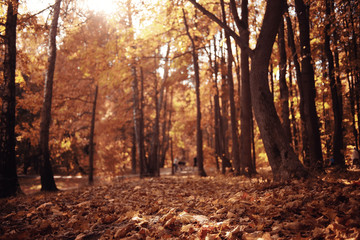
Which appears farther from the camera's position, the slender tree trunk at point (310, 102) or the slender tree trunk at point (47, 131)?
the slender tree trunk at point (47, 131)

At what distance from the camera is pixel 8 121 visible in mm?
8336

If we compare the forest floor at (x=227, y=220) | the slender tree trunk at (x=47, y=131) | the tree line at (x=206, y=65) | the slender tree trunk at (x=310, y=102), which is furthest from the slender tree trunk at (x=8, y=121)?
the slender tree trunk at (x=310, y=102)

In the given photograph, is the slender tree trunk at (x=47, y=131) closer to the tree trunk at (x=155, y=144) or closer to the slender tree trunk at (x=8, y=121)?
the slender tree trunk at (x=8, y=121)

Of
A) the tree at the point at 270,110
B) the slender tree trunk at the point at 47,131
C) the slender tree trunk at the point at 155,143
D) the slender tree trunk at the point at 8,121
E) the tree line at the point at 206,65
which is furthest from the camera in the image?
the slender tree trunk at the point at 155,143

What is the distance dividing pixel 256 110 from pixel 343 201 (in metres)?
2.84

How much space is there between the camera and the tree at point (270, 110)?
18.3ft

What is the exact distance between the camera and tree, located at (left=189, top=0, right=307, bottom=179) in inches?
219

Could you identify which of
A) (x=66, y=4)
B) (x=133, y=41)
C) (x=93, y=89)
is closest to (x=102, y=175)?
(x=93, y=89)

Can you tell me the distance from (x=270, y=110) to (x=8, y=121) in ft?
25.5

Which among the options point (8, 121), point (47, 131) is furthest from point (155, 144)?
point (8, 121)

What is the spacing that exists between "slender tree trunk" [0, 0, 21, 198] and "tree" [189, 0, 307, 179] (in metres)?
7.31

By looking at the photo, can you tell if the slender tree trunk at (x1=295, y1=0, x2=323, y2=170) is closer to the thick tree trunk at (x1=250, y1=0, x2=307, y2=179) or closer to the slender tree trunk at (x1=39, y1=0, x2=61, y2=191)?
the thick tree trunk at (x1=250, y1=0, x2=307, y2=179)

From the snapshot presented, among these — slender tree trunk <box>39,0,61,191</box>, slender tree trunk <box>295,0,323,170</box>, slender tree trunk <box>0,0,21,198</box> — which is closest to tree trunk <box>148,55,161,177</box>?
slender tree trunk <box>39,0,61,191</box>

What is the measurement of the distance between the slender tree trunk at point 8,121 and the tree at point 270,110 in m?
7.31
